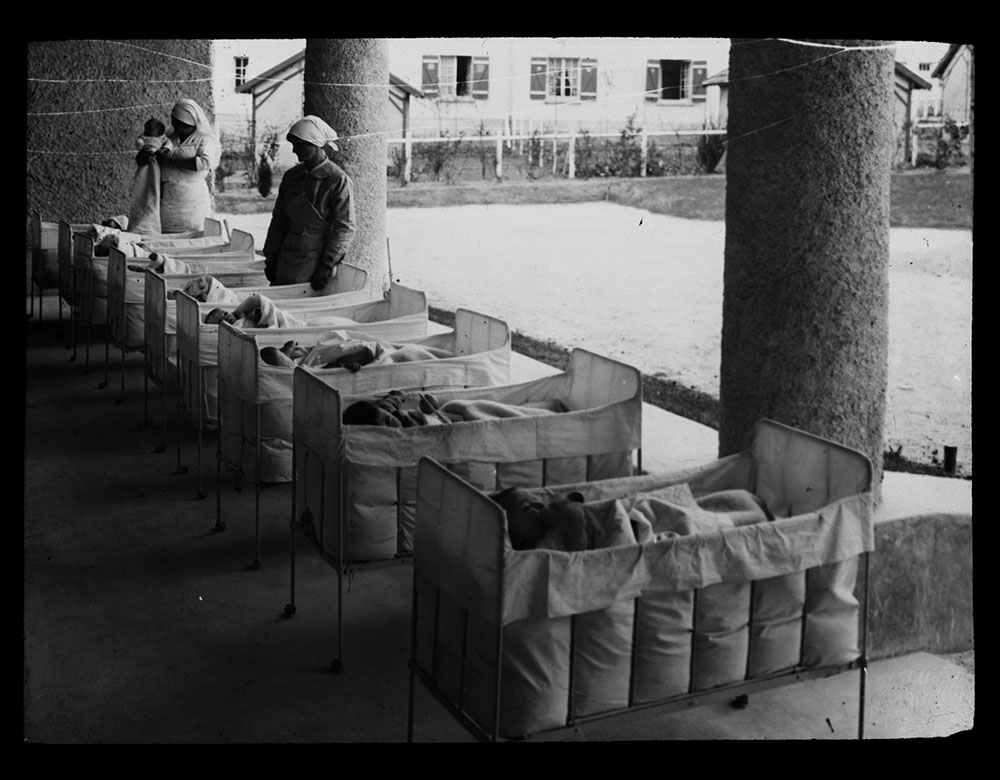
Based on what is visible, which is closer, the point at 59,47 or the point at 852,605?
the point at 852,605

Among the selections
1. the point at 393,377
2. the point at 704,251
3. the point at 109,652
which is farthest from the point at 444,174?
the point at 109,652

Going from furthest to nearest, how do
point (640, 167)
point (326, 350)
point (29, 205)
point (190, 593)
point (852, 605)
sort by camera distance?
point (640, 167)
point (29, 205)
point (326, 350)
point (190, 593)
point (852, 605)

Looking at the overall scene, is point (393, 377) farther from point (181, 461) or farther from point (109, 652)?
point (181, 461)

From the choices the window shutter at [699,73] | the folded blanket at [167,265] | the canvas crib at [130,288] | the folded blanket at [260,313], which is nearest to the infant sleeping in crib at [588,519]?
the folded blanket at [260,313]

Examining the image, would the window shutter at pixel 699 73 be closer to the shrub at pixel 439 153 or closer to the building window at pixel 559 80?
the building window at pixel 559 80

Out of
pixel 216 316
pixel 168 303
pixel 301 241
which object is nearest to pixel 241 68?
pixel 301 241

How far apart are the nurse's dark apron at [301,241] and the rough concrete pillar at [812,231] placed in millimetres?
4304

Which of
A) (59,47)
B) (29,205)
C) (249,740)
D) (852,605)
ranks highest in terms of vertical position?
(59,47)

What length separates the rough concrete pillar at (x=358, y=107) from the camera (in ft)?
34.6

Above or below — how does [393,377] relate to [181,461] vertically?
above

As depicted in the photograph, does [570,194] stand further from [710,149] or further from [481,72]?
[481,72]

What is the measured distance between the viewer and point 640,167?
18297 mm

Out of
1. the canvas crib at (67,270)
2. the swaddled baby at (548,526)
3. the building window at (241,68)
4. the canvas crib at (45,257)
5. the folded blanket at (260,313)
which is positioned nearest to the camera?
the swaddled baby at (548,526)

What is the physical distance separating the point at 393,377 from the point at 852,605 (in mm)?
2854
